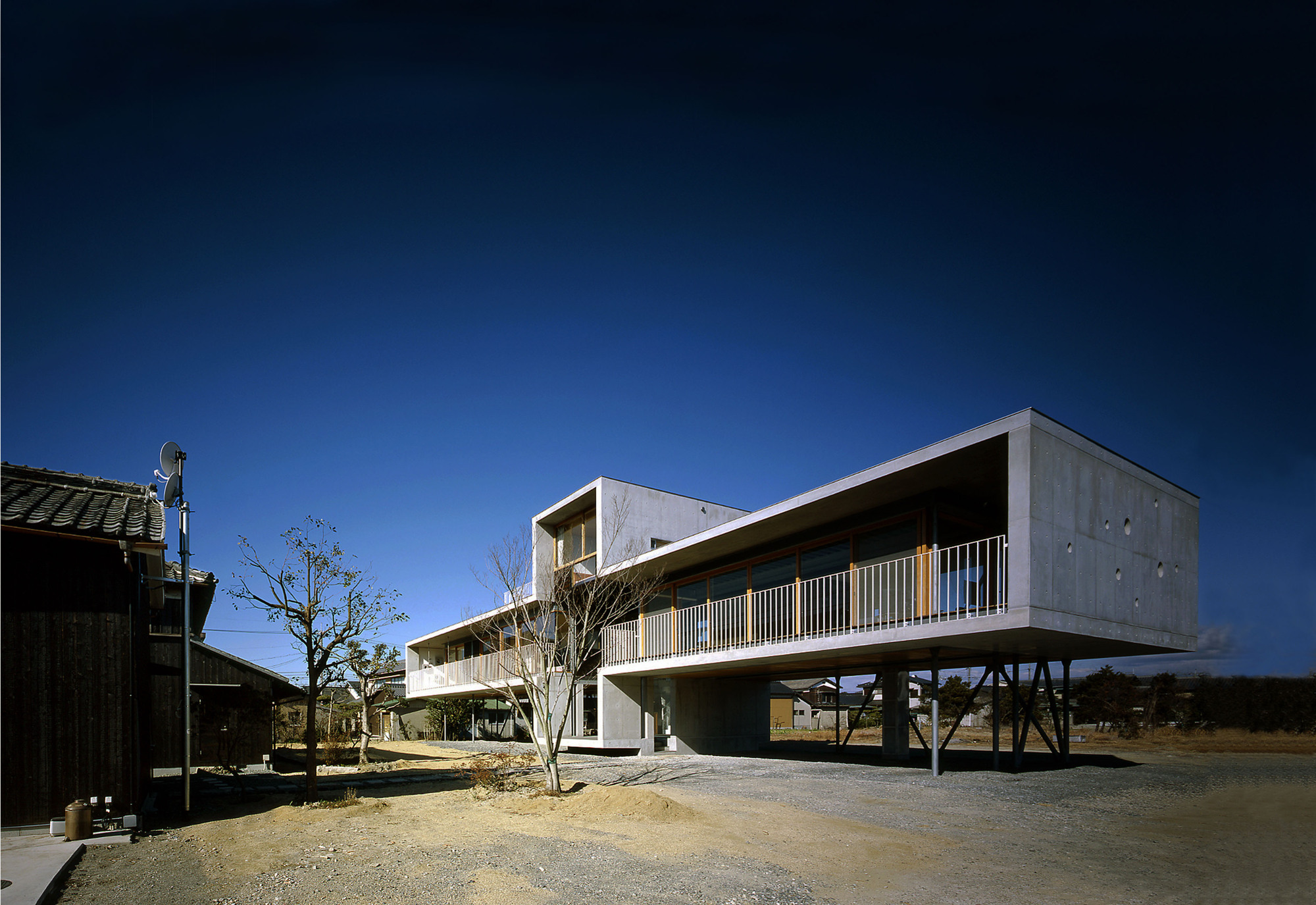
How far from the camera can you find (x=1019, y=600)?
11234 mm

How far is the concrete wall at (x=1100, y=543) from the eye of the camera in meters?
11.4

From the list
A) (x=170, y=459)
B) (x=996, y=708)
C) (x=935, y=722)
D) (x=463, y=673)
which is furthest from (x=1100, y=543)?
(x=463, y=673)

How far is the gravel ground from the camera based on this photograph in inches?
263

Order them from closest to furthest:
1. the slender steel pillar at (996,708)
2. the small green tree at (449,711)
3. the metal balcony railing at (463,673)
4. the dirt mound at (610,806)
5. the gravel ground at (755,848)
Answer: the gravel ground at (755,848) → the dirt mound at (610,806) → the slender steel pillar at (996,708) → the metal balcony railing at (463,673) → the small green tree at (449,711)

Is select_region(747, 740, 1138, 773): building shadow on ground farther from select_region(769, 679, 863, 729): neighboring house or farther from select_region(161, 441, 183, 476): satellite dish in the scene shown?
select_region(769, 679, 863, 729): neighboring house

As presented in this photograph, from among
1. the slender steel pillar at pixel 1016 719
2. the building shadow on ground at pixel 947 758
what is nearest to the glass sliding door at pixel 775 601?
the building shadow on ground at pixel 947 758

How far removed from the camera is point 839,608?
16.1 meters

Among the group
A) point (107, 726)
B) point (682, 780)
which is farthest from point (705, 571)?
point (107, 726)

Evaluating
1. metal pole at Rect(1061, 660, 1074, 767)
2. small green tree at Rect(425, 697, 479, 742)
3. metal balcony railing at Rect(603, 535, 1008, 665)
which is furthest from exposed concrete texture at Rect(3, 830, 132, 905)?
small green tree at Rect(425, 697, 479, 742)

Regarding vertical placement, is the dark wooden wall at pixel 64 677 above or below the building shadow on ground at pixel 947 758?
above

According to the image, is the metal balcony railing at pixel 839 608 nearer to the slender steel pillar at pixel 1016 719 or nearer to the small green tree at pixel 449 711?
the slender steel pillar at pixel 1016 719

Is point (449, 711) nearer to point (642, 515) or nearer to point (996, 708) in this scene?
point (642, 515)

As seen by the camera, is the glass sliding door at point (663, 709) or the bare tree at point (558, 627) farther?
the glass sliding door at point (663, 709)

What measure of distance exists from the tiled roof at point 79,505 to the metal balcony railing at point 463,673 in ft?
35.4
